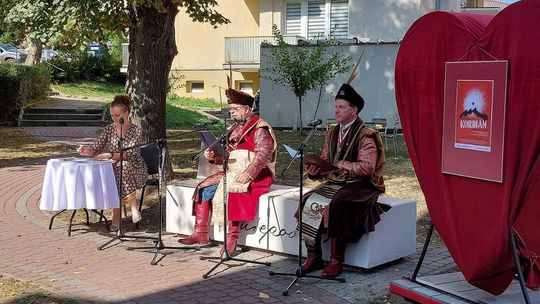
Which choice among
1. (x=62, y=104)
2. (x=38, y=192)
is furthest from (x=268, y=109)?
(x=38, y=192)

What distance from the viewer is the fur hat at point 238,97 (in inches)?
269

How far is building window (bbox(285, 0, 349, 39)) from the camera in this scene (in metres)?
26.1

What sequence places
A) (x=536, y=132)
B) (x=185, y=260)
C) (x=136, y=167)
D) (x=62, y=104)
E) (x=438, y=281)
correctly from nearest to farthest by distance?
(x=536, y=132)
(x=438, y=281)
(x=185, y=260)
(x=136, y=167)
(x=62, y=104)

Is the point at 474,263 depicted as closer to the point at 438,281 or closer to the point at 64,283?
the point at 438,281

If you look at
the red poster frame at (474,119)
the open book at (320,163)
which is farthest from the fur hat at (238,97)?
the red poster frame at (474,119)

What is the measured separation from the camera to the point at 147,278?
621cm

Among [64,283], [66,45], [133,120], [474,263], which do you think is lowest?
[64,283]

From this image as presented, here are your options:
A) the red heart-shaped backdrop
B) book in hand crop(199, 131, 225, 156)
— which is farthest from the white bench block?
the red heart-shaped backdrop

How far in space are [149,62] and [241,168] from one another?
11.9 ft

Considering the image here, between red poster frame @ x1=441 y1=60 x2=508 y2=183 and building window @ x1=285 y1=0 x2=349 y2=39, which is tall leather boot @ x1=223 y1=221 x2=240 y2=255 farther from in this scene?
building window @ x1=285 y1=0 x2=349 y2=39

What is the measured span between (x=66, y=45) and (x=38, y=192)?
2.62 m

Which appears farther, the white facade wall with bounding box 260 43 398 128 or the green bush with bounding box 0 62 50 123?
the green bush with bounding box 0 62 50 123

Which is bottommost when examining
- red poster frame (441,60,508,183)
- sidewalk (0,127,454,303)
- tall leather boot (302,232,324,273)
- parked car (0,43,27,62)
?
sidewalk (0,127,454,303)

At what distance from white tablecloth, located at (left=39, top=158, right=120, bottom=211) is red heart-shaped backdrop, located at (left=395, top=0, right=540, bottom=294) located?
12.5ft
